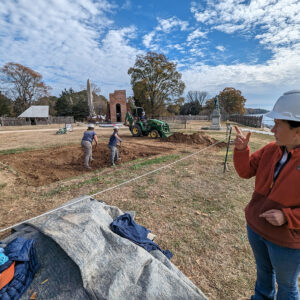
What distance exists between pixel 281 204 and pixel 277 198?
5 centimetres

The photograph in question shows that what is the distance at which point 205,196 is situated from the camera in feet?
14.2

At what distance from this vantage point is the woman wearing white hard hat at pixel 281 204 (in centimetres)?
120

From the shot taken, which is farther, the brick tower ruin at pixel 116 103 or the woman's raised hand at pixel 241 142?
the brick tower ruin at pixel 116 103

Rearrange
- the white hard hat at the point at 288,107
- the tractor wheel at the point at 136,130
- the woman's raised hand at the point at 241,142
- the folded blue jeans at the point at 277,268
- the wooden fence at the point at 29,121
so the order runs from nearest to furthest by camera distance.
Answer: the white hard hat at the point at 288,107, the folded blue jeans at the point at 277,268, the woman's raised hand at the point at 241,142, the tractor wheel at the point at 136,130, the wooden fence at the point at 29,121

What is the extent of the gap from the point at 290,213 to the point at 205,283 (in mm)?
1566

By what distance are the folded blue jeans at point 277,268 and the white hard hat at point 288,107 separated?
0.93 metres

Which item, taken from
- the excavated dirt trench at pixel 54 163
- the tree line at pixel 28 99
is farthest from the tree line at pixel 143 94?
the excavated dirt trench at pixel 54 163

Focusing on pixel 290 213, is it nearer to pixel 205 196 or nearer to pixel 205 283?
pixel 205 283

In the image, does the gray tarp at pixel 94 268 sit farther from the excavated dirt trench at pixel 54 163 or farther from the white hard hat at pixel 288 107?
the excavated dirt trench at pixel 54 163

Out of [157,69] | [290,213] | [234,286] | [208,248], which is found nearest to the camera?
[290,213]

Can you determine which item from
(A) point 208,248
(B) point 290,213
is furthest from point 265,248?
(A) point 208,248

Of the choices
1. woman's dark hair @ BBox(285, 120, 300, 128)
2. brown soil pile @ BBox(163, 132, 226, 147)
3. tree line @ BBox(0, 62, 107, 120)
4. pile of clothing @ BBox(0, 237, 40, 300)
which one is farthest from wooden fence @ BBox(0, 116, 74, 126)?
woman's dark hair @ BBox(285, 120, 300, 128)

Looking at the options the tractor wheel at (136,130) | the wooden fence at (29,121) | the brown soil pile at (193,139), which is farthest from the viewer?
the wooden fence at (29,121)

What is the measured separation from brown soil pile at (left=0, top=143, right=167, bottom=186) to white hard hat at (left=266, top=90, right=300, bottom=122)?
19.6 feet
